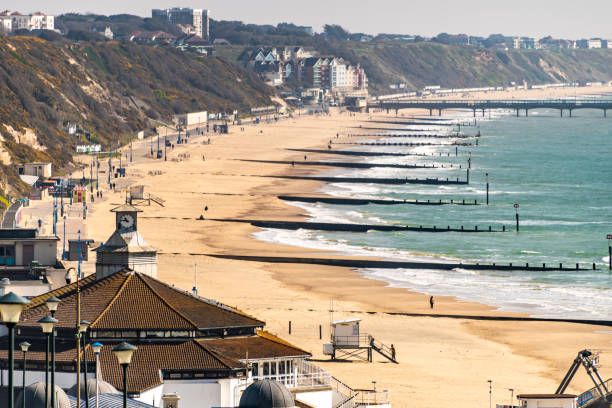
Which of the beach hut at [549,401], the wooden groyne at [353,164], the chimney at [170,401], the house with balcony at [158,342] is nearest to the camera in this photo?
the chimney at [170,401]

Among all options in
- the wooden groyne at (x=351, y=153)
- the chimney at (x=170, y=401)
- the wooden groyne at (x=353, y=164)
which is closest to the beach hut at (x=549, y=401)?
the chimney at (x=170, y=401)

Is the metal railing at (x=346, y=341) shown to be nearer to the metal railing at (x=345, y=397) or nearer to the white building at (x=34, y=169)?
the metal railing at (x=345, y=397)

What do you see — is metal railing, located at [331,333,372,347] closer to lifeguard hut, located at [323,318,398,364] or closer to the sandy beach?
lifeguard hut, located at [323,318,398,364]

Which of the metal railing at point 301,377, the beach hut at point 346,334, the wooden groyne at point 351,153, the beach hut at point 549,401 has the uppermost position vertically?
the wooden groyne at point 351,153

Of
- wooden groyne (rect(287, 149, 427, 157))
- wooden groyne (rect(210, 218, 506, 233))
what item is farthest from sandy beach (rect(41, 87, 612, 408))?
wooden groyne (rect(287, 149, 427, 157))

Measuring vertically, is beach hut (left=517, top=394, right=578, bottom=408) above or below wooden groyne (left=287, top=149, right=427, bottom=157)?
below

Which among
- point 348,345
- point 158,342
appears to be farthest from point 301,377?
point 348,345

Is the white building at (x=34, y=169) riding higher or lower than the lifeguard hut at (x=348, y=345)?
higher

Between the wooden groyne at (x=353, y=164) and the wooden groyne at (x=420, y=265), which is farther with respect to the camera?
the wooden groyne at (x=353, y=164)
